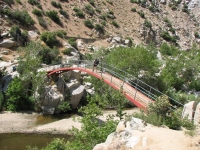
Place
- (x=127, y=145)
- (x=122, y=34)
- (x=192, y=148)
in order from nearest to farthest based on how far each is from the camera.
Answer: (x=192, y=148) → (x=127, y=145) → (x=122, y=34)

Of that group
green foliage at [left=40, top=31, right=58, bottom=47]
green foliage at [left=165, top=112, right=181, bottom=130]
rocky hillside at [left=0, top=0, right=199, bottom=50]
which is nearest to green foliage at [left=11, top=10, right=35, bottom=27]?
rocky hillside at [left=0, top=0, right=199, bottom=50]

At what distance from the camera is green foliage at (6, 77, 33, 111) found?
34.9m

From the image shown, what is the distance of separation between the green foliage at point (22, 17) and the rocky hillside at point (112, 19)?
0.76 feet

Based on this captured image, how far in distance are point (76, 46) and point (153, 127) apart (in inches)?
1794

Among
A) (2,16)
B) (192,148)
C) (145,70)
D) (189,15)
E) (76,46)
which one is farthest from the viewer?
A: (189,15)

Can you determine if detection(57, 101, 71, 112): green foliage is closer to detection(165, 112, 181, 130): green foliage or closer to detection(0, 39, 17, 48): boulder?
detection(0, 39, 17, 48): boulder

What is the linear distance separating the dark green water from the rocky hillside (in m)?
29.0

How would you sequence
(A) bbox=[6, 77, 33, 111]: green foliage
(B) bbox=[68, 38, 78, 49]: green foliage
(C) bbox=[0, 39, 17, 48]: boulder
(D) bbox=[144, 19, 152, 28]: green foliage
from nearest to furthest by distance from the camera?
1. (A) bbox=[6, 77, 33, 111]: green foliage
2. (C) bbox=[0, 39, 17, 48]: boulder
3. (B) bbox=[68, 38, 78, 49]: green foliage
4. (D) bbox=[144, 19, 152, 28]: green foliage

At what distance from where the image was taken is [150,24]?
77938 mm

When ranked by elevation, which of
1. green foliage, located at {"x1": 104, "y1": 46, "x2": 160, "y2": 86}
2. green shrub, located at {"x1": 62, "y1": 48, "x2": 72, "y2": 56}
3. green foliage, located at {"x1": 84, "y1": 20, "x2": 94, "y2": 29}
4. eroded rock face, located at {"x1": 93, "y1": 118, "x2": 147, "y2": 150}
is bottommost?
green shrub, located at {"x1": 62, "y1": 48, "x2": 72, "y2": 56}

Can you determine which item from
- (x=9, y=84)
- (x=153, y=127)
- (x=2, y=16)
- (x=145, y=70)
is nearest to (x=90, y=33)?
(x=2, y=16)

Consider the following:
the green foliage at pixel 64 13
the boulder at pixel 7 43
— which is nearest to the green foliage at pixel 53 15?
the green foliage at pixel 64 13

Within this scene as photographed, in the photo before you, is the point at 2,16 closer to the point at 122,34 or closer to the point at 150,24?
the point at 122,34

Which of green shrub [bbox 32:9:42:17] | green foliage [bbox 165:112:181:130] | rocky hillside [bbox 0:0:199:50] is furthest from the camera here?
green shrub [bbox 32:9:42:17]
